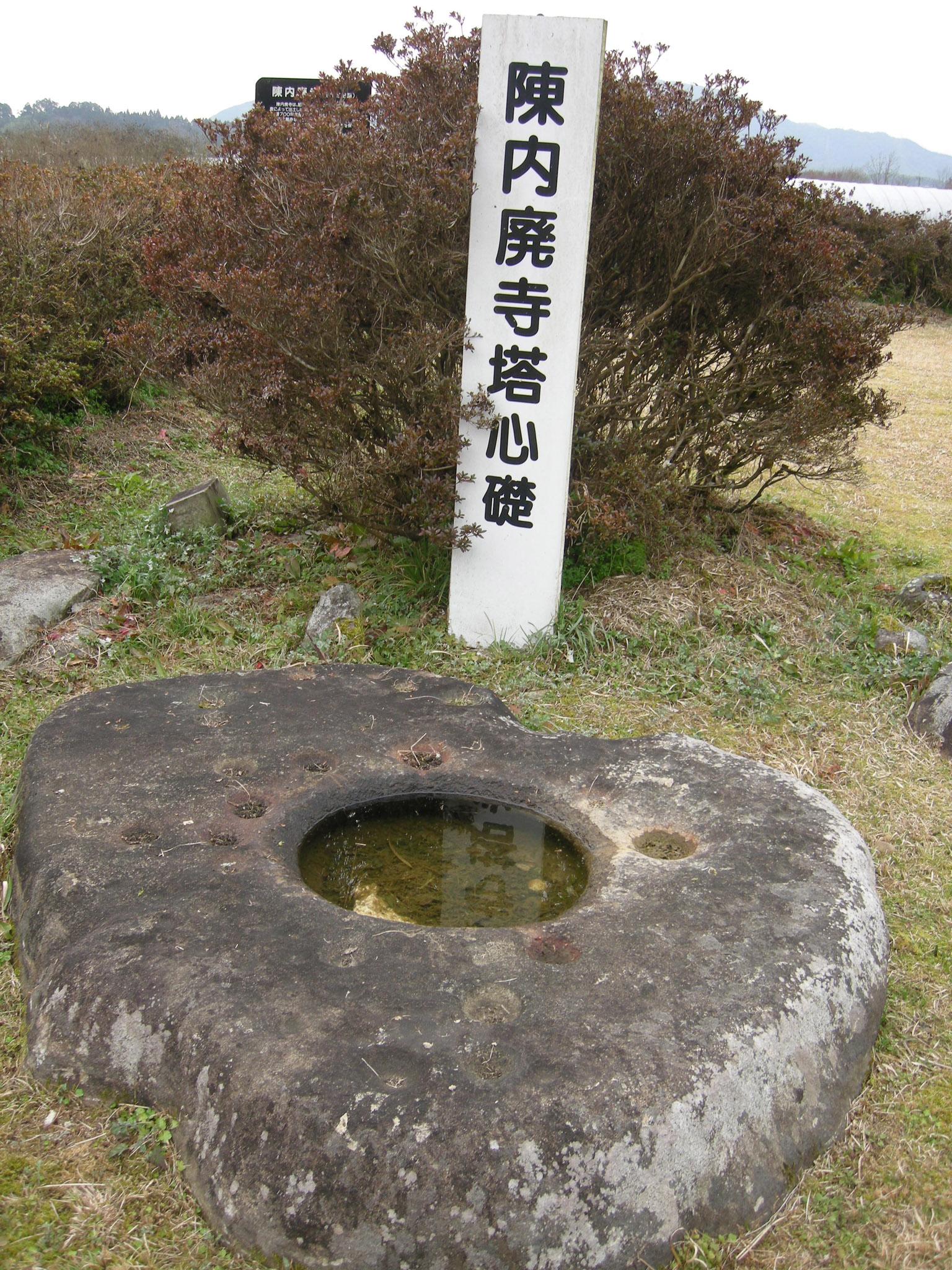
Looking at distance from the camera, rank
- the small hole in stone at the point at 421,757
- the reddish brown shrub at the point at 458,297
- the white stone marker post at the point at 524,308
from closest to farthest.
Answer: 1. the small hole in stone at the point at 421,757
2. the white stone marker post at the point at 524,308
3. the reddish brown shrub at the point at 458,297

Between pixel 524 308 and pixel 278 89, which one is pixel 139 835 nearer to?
pixel 524 308

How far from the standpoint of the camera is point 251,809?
11.1ft

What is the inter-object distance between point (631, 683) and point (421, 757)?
1538 millimetres

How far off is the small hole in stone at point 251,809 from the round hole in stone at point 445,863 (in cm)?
18

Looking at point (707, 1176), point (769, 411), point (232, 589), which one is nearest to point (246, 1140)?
point (707, 1176)

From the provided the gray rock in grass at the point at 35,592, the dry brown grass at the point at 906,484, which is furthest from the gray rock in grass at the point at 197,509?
the dry brown grass at the point at 906,484

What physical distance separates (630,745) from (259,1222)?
214 centimetres

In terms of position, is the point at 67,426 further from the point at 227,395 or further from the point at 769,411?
the point at 769,411

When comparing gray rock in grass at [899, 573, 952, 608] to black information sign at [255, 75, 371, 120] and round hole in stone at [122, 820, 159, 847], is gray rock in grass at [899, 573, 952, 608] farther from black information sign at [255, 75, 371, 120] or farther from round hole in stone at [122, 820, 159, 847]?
black information sign at [255, 75, 371, 120]

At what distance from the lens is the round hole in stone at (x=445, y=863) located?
3.14m

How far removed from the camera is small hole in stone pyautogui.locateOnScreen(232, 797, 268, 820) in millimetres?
3342

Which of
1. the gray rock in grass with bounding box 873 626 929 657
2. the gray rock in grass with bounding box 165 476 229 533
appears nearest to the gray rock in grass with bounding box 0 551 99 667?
the gray rock in grass with bounding box 165 476 229 533

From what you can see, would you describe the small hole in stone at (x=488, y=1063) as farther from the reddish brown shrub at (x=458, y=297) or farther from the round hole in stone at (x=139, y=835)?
the reddish brown shrub at (x=458, y=297)

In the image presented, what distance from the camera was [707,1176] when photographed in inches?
90.0
